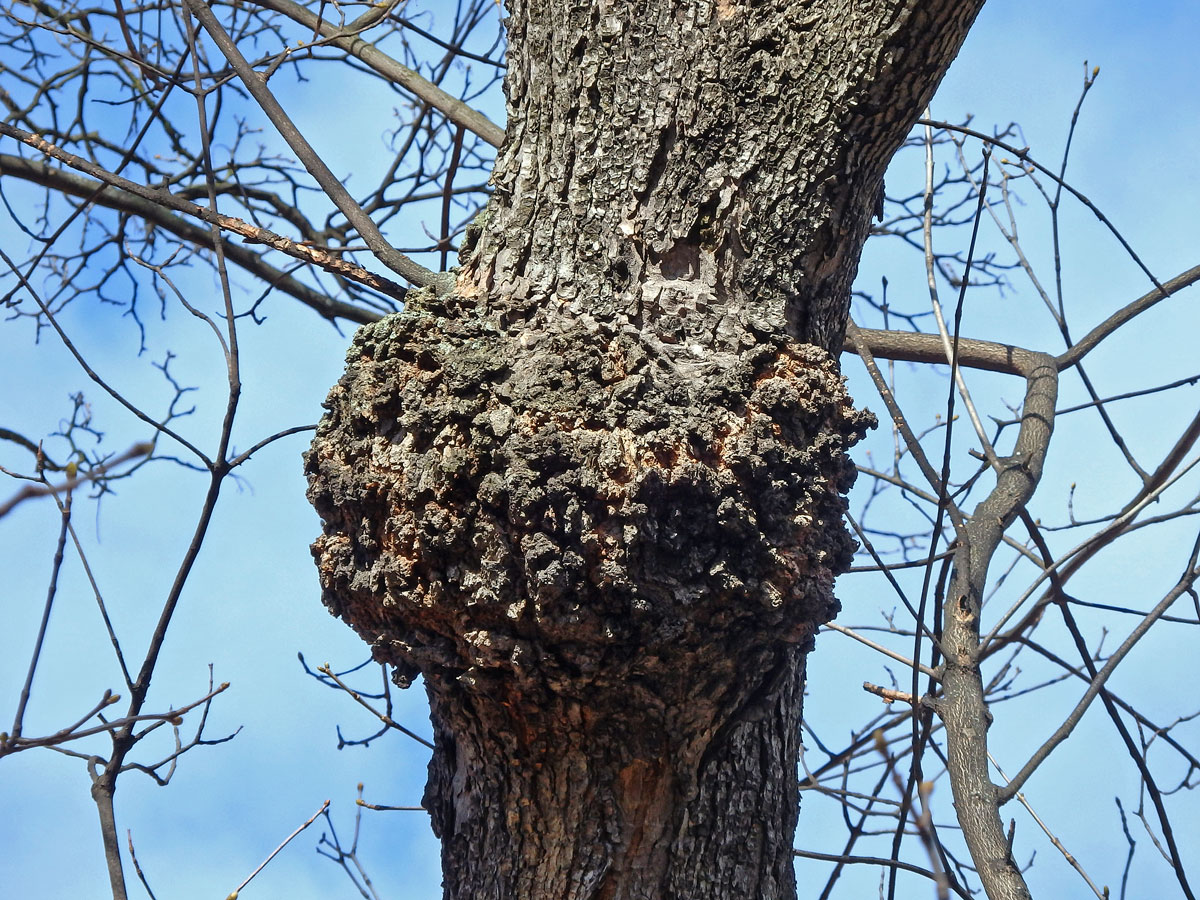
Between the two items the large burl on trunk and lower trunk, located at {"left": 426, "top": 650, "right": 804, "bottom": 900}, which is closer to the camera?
the large burl on trunk

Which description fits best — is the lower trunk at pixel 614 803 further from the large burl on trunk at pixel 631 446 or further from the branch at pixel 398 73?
the branch at pixel 398 73

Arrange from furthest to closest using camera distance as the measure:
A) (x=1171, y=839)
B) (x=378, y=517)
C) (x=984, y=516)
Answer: (x=984, y=516)
(x=1171, y=839)
(x=378, y=517)

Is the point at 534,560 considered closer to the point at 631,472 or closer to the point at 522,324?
the point at 631,472

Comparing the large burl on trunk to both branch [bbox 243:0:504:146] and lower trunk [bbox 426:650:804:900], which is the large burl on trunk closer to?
lower trunk [bbox 426:650:804:900]

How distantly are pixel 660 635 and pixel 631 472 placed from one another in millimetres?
219

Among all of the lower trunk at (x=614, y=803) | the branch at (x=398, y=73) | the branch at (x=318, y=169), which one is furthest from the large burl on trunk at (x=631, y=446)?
the branch at (x=398, y=73)

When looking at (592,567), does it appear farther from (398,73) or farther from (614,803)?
(398,73)

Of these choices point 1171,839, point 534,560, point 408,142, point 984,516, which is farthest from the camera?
point 408,142

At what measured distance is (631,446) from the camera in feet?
4.01

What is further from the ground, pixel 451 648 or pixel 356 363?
pixel 356 363

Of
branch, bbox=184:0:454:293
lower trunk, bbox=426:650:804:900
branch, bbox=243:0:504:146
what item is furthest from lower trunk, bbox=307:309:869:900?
branch, bbox=243:0:504:146

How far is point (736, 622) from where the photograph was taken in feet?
4.28

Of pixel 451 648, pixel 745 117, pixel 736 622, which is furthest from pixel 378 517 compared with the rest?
pixel 745 117

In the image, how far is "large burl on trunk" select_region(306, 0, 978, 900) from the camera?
1.22 meters
